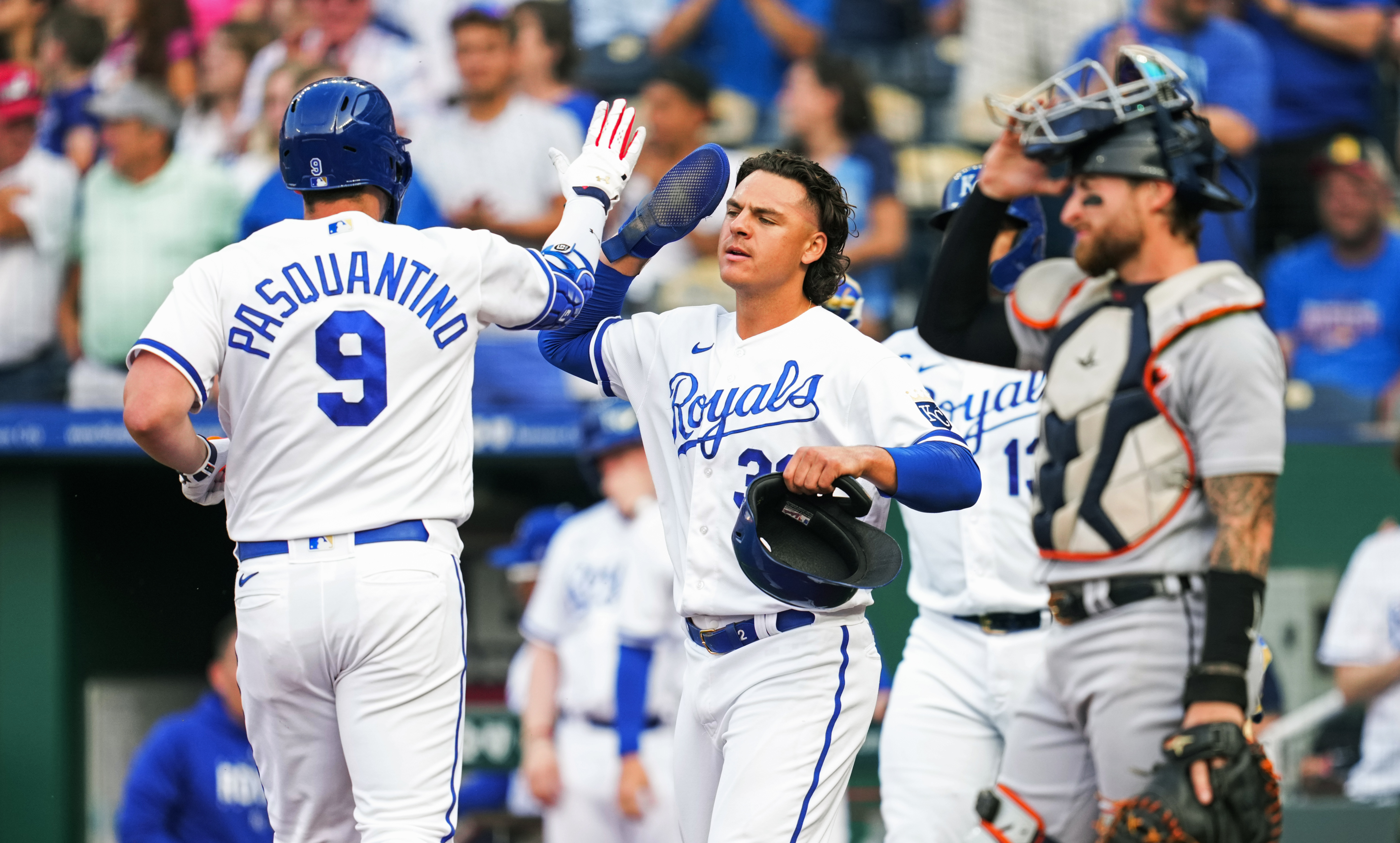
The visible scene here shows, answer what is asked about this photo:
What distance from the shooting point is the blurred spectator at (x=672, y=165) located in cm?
855

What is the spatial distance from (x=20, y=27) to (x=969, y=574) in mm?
7822

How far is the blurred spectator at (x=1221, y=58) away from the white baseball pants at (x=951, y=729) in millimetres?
4553

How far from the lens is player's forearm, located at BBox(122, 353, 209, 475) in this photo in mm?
3441

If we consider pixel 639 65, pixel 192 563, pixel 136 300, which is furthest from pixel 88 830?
pixel 639 65

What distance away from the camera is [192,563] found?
31.2 ft

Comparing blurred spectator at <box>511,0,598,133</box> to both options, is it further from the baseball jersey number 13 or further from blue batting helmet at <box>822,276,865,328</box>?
the baseball jersey number 13

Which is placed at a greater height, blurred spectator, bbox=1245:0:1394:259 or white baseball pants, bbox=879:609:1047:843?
blurred spectator, bbox=1245:0:1394:259

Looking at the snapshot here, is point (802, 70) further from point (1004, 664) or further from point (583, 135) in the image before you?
point (1004, 664)

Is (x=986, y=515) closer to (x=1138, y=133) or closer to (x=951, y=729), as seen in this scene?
(x=951, y=729)

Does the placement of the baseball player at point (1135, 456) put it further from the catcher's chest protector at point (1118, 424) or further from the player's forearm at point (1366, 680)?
the player's forearm at point (1366, 680)

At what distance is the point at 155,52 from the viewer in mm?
9281

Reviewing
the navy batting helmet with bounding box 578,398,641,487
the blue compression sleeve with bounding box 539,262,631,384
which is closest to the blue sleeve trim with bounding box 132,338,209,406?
the blue compression sleeve with bounding box 539,262,631,384

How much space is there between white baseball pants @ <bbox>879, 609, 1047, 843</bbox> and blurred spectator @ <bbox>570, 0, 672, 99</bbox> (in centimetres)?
513

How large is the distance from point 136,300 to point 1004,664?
6.03 metres
